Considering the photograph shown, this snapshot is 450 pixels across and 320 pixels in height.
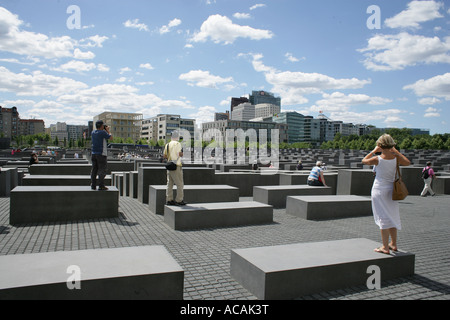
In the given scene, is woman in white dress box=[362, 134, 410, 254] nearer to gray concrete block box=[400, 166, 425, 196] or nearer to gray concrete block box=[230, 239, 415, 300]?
gray concrete block box=[230, 239, 415, 300]

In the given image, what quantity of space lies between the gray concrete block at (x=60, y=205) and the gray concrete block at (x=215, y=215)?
1.60 metres

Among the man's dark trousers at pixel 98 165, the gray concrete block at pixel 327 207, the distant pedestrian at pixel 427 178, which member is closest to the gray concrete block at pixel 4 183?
the man's dark trousers at pixel 98 165

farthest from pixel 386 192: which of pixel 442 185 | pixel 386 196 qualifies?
pixel 442 185

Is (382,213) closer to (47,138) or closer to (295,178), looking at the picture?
(295,178)

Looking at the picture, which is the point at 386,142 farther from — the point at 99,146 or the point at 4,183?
the point at 4,183

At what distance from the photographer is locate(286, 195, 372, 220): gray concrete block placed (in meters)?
9.52

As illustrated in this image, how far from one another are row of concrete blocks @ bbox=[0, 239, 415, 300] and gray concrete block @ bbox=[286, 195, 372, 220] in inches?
165

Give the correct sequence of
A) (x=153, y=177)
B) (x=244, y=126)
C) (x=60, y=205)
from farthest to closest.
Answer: (x=244, y=126), (x=153, y=177), (x=60, y=205)

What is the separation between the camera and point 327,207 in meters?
9.76

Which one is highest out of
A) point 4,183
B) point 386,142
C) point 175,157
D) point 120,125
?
point 120,125

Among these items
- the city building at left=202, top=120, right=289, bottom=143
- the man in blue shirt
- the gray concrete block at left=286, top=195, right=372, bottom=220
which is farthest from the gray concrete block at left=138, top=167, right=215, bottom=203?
the city building at left=202, top=120, right=289, bottom=143

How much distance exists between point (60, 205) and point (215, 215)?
3818 millimetres

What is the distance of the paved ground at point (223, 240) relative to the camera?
4.43 m

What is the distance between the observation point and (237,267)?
463 centimetres
